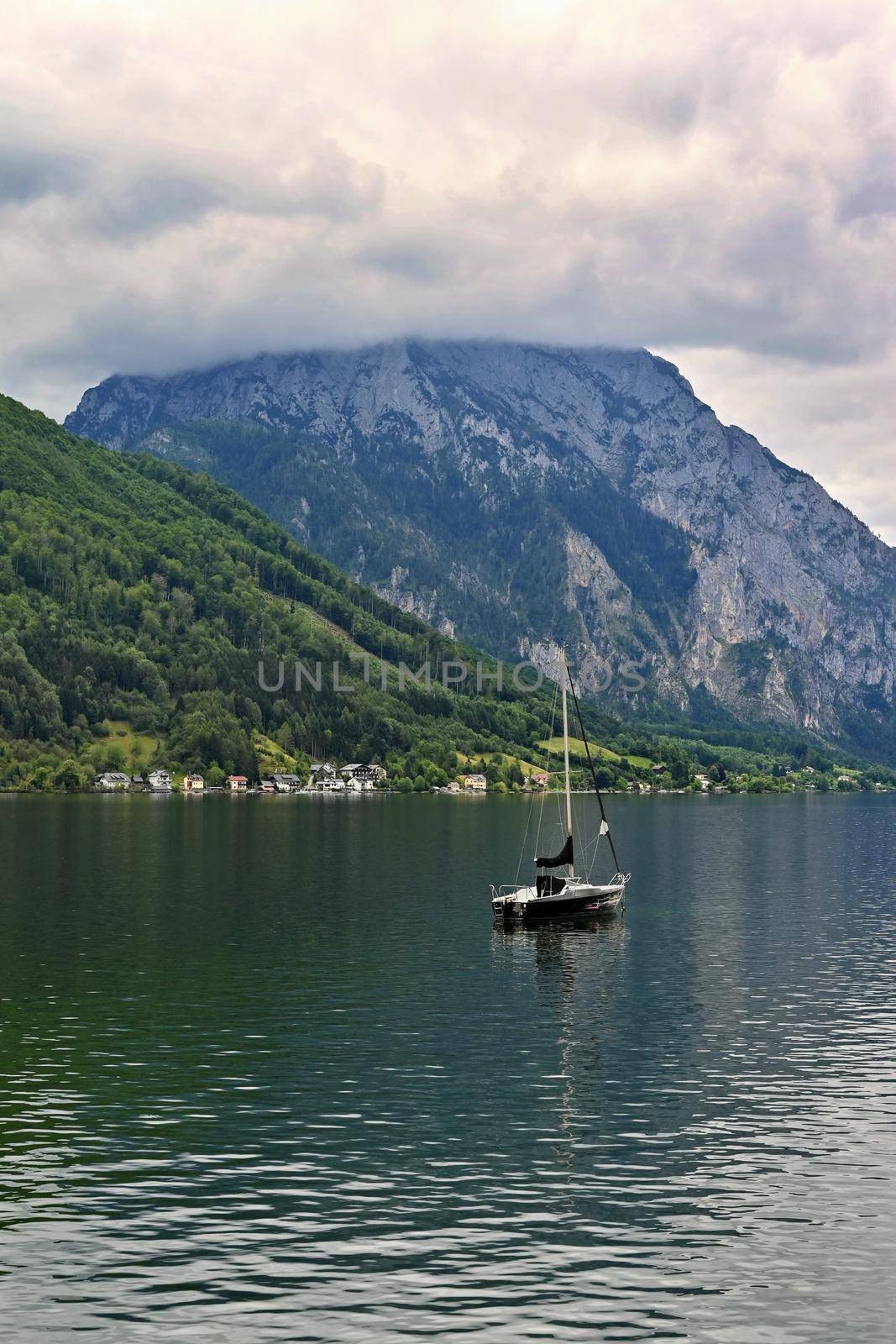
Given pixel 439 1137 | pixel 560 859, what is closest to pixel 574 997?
pixel 439 1137

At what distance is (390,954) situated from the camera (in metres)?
94.9

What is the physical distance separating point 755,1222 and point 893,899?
107854 millimetres

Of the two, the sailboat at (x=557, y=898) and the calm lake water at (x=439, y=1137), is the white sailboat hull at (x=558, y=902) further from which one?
the calm lake water at (x=439, y=1137)

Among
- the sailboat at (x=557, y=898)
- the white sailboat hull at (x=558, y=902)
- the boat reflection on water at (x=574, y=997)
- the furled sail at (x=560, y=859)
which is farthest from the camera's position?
the furled sail at (x=560, y=859)

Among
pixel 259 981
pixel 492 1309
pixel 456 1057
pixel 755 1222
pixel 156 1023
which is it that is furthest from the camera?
pixel 259 981

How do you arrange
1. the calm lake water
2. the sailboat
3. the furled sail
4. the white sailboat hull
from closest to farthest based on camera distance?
the calm lake water, the white sailboat hull, the sailboat, the furled sail

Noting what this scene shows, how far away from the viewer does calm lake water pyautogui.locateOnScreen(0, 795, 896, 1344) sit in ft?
116

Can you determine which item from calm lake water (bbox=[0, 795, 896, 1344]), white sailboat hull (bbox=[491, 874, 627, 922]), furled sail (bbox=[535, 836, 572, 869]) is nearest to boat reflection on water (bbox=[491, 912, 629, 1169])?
calm lake water (bbox=[0, 795, 896, 1344])

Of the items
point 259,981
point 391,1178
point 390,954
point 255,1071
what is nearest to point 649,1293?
point 391,1178

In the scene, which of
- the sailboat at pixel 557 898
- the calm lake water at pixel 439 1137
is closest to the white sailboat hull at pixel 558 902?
the sailboat at pixel 557 898

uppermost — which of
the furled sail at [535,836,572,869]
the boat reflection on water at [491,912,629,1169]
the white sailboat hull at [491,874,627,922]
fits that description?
the furled sail at [535,836,572,869]

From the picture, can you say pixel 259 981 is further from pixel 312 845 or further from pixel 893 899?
pixel 312 845

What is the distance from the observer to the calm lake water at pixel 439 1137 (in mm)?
35500

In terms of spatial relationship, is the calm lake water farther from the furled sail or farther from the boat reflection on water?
the furled sail
